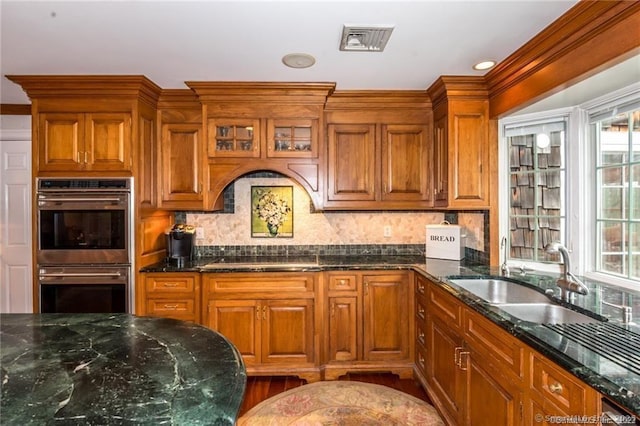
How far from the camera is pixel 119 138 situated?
2805 mm

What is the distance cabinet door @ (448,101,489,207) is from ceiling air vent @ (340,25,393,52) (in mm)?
1027

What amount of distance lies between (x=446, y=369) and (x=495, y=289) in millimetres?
668

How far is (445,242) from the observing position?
10.3 ft

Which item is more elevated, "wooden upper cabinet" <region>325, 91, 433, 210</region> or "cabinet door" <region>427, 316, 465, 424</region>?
"wooden upper cabinet" <region>325, 91, 433, 210</region>

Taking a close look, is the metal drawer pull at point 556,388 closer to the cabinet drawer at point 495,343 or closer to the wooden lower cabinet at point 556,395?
the wooden lower cabinet at point 556,395

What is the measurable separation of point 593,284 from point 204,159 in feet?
9.81

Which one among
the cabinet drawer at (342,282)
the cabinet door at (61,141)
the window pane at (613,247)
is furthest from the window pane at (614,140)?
the cabinet door at (61,141)

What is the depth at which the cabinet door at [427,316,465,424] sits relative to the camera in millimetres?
2039

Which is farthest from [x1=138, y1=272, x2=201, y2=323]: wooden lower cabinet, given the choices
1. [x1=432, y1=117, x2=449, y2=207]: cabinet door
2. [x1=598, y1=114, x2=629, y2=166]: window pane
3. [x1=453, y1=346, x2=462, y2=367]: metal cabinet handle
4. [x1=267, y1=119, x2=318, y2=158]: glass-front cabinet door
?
[x1=598, y1=114, x2=629, y2=166]: window pane

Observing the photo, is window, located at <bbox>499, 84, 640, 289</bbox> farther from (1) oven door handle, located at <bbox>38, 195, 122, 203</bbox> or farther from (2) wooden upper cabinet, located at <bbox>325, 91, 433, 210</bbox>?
(1) oven door handle, located at <bbox>38, 195, 122, 203</bbox>

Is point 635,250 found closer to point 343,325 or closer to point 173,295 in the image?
point 343,325

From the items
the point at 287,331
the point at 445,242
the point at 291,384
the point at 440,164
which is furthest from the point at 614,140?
the point at 291,384

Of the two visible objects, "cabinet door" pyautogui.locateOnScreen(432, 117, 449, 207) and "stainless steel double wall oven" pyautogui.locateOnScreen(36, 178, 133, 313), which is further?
"cabinet door" pyautogui.locateOnScreen(432, 117, 449, 207)

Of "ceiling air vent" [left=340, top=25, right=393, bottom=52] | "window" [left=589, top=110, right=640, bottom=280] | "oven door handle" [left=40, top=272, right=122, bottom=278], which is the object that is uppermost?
"ceiling air vent" [left=340, top=25, right=393, bottom=52]
